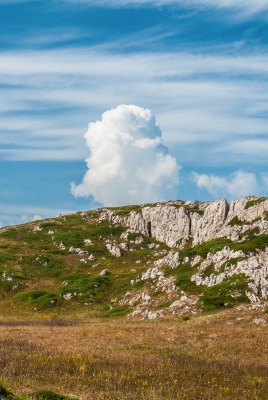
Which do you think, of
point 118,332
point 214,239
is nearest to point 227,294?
point 118,332

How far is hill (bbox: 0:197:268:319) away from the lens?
68375 millimetres

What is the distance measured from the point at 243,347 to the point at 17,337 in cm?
2030

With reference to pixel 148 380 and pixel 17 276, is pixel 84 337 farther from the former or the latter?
pixel 17 276

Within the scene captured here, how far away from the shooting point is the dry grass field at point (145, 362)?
22.1m

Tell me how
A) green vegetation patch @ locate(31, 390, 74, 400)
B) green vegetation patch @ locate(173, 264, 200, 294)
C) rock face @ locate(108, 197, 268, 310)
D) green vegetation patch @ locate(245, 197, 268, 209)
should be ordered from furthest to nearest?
green vegetation patch @ locate(245, 197, 268, 209) < green vegetation patch @ locate(173, 264, 200, 294) < rock face @ locate(108, 197, 268, 310) < green vegetation patch @ locate(31, 390, 74, 400)

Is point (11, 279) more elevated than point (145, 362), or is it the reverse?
point (11, 279)

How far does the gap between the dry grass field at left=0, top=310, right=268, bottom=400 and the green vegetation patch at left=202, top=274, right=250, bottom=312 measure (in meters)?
10.0

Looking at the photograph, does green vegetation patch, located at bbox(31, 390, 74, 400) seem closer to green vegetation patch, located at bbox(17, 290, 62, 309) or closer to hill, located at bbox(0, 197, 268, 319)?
hill, located at bbox(0, 197, 268, 319)

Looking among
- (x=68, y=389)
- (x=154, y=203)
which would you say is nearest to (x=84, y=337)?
(x=68, y=389)

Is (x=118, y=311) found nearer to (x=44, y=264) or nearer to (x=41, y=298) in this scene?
(x=41, y=298)

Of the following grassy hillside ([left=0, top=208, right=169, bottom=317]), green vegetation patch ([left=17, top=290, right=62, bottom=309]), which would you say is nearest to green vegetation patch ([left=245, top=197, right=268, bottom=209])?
grassy hillside ([left=0, top=208, right=169, bottom=317])

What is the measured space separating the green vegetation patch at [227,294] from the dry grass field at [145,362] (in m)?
10.0

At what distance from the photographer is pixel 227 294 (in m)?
63.5

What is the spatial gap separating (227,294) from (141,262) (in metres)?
52.5
